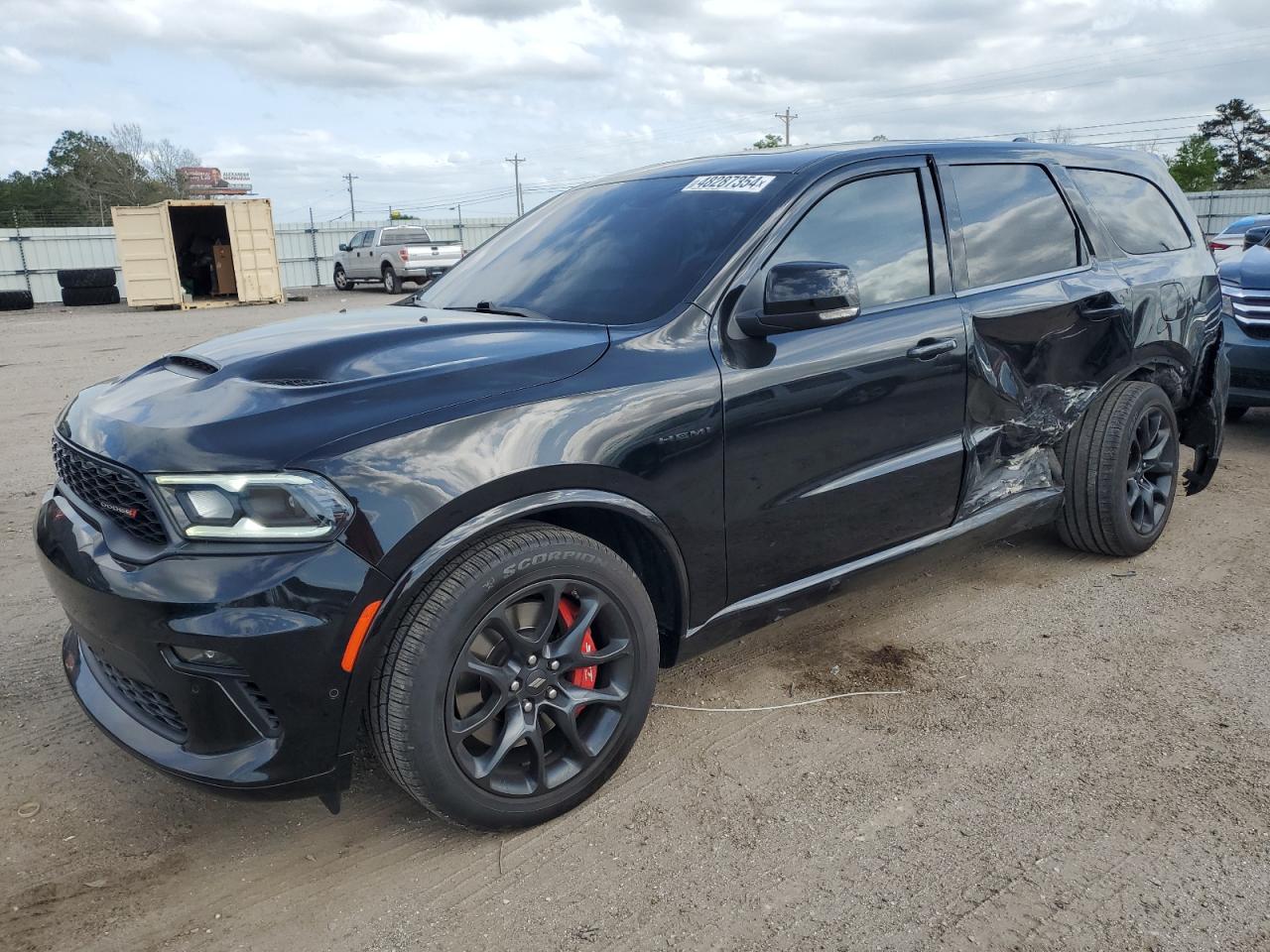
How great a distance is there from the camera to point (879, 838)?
8.36ft

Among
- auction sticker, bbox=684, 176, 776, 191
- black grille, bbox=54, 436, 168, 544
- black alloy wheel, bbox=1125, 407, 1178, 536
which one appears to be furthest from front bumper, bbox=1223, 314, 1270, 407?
black grille, bbox=54, 436, 168, 544

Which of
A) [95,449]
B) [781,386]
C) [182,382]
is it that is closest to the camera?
[95,449]

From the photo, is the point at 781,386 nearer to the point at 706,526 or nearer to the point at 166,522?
the point at 706,526

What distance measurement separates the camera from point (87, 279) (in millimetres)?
26109

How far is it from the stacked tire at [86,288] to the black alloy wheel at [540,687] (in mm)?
28172

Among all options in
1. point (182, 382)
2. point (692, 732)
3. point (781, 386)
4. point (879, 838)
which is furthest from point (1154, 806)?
point (182, 382)

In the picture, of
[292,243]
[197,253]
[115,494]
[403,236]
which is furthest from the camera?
[292,243]

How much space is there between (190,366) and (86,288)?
2732 centimetres

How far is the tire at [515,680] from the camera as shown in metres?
2.30

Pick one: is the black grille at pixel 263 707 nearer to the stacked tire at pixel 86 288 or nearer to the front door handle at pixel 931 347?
the front door handle at pixel 931 347

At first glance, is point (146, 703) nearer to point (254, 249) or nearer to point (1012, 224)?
point (1012, 224)

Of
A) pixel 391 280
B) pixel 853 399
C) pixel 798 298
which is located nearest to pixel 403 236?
pixel 391 280

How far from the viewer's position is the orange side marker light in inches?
86.0

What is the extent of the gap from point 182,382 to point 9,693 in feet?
5.36
